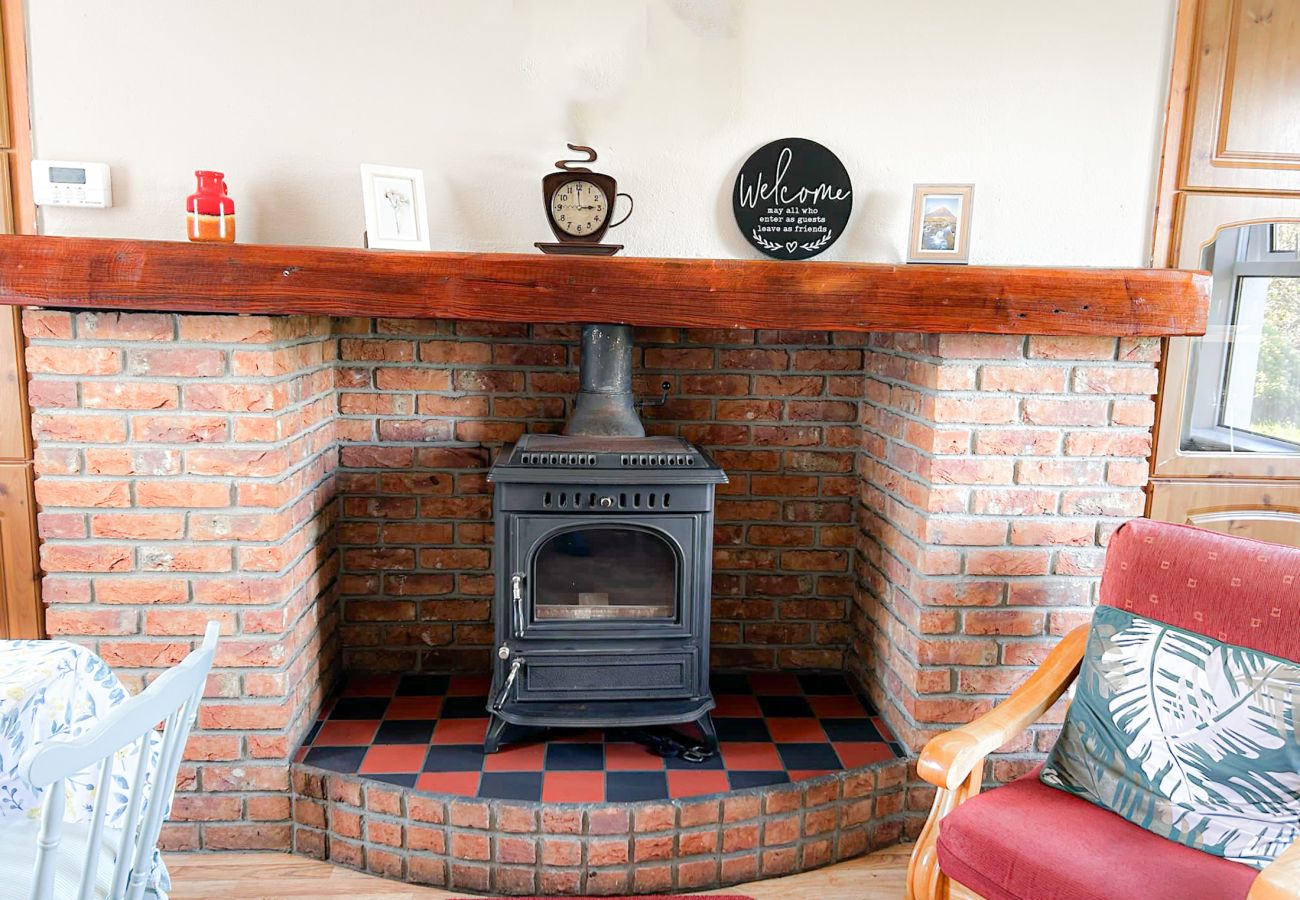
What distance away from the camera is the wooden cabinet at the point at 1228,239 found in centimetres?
237

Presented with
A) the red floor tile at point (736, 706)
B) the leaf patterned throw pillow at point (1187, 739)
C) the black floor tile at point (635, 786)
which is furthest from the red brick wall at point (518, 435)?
the leaf patterned throw pillow at point (1187, 739)

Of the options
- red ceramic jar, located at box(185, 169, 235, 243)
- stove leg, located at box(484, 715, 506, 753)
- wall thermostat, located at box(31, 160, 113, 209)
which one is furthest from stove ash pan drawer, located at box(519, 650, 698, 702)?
wall thermostat, located at box(31, 160, 113, 209)

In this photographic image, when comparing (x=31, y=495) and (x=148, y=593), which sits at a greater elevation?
(x=31, y=495)

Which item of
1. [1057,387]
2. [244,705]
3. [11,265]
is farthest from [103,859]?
[1057,387]

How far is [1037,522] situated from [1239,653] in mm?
595

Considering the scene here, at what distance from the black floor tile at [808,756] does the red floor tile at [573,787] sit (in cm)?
46

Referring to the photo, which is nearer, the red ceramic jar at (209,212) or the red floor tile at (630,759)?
the red ceramic jar at (209,212)

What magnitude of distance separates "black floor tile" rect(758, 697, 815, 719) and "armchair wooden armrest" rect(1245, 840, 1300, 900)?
1.24 meters

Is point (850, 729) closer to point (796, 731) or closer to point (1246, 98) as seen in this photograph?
point (796, 731)

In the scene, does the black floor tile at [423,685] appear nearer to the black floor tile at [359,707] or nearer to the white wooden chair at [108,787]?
the black floor tile at [359,707]

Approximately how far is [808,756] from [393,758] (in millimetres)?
1003

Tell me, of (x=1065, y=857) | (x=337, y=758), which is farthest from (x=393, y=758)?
(x=1065, y=857)

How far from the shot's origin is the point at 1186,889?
1.52 meters

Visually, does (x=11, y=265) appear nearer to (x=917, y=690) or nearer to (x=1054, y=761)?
(x=917, y=690)
